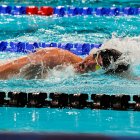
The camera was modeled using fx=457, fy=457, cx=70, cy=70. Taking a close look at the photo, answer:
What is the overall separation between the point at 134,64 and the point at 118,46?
48cm

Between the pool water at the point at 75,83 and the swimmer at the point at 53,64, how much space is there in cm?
8

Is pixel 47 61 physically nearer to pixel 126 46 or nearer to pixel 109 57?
pixel 109 57

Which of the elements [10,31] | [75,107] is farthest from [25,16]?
[75,107]

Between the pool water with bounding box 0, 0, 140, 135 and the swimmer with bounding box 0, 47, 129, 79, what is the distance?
8cm

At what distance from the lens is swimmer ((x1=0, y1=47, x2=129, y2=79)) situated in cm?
471

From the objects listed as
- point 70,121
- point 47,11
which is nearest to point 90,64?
point 70,121

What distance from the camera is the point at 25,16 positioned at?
9945 mm

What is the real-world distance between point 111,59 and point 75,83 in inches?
20.9

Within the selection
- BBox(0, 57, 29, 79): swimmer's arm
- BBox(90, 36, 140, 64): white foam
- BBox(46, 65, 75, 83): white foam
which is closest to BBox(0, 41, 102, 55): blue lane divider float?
BBox(90, 36, 140, 64): white foam

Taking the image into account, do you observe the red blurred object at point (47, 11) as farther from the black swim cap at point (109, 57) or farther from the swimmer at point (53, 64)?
the black swim cap at point (109, 57)

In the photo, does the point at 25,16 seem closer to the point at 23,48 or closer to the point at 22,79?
the point at 23,48

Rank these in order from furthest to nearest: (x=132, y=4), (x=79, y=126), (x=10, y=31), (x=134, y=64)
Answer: (x=132, y=4) → (x=10, y=31) → (x=134, y=64) → (x=79, y=126)

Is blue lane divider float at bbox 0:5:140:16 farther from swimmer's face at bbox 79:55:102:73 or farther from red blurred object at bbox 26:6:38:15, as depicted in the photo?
swimmer's face at bbox 79:55:102:73

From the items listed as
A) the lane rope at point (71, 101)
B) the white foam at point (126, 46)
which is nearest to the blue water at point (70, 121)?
the lane rope at point (71, 101)
